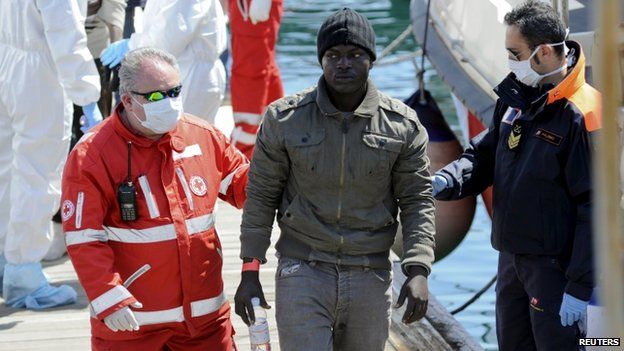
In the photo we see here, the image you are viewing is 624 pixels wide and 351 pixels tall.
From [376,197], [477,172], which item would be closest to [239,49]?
[477,172]

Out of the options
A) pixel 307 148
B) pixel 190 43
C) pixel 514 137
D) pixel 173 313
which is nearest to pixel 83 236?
pixel 173 313

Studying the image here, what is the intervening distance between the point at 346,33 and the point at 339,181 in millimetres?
447

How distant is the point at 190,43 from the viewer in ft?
19.9

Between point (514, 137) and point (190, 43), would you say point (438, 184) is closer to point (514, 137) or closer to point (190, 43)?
point (514, 137)

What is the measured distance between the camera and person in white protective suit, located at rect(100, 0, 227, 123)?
5.80 meters

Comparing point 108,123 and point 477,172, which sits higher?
point 108,123

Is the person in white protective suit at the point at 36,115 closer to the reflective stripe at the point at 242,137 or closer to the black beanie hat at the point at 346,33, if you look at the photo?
the black beanie hat at the point at 346,33

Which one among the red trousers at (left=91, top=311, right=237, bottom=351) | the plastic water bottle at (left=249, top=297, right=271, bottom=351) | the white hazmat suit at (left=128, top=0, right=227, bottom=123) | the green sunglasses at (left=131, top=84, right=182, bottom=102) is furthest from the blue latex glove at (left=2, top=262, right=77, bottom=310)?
the plastic water bottle at (left=249, top=297, right=271, bottom=351)

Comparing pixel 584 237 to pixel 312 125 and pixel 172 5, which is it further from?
pixel 172 5

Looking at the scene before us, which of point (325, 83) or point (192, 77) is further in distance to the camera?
point (192, 77)

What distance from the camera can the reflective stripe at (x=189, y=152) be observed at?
3516 millimetres

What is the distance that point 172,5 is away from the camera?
5.77 metres

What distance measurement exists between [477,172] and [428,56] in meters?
4.04

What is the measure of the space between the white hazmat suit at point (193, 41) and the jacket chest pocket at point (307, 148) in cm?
269
